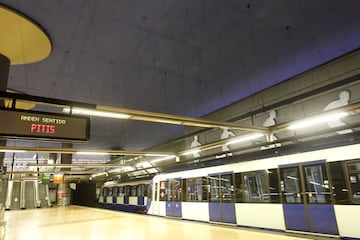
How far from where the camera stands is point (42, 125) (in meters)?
3.63

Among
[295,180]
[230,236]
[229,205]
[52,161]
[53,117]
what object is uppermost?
[52,161]

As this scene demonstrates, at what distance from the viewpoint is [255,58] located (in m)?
6.57

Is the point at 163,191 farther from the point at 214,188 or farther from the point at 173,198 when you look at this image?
the point at 214,188

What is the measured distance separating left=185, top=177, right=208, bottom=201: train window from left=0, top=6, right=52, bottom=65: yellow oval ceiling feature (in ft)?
22.2

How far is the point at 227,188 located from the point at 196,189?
1911mm

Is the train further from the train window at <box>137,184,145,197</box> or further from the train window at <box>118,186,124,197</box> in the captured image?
the train window at <box>118,186,124,197</box>

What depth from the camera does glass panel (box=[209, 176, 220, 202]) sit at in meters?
9.33

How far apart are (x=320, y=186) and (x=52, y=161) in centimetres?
1782

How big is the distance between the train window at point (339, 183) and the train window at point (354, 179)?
0.12 metres

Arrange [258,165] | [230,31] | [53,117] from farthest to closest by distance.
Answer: [258,165] < [230,31] < [53,117]

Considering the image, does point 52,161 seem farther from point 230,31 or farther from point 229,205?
point 230,31

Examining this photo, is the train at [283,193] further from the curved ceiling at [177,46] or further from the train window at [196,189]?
the curved ceiling at [177,46]

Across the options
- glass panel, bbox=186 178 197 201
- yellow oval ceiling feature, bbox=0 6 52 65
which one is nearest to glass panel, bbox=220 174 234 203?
glass panel, bbox=186 178 197 201

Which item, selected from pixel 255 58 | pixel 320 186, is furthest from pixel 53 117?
pixel 320 186
